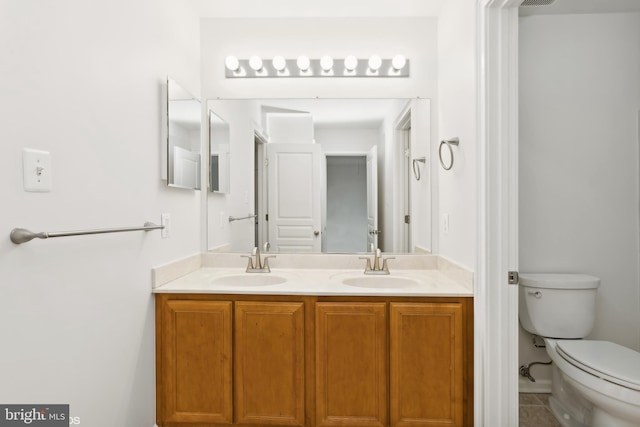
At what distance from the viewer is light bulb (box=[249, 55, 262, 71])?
219 cm

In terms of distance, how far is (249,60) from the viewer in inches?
87.0

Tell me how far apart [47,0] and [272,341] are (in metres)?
1.48

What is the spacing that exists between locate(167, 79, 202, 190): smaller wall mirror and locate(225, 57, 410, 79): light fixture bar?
1.24ft

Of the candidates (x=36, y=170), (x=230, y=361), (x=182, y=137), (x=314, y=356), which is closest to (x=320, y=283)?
(x=314, y=356)

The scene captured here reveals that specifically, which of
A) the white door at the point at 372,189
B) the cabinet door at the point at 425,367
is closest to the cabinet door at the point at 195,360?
the cabinet door at the point at 425,367

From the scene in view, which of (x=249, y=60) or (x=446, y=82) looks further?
(x=249, y=60)

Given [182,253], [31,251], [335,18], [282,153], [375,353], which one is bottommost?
[375,353]

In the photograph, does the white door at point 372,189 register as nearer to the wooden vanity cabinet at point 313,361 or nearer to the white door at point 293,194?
the white door at point 293,194

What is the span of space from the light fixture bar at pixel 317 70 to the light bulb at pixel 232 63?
11mm

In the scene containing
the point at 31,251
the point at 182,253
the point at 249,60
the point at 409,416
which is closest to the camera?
the point at 31,251

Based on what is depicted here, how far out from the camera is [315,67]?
87.6 inches

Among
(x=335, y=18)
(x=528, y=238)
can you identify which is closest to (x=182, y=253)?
(x=335, y=18)

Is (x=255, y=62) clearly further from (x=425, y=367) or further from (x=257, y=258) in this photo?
(x=425, y=367)

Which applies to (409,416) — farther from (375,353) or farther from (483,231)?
(483,231)
